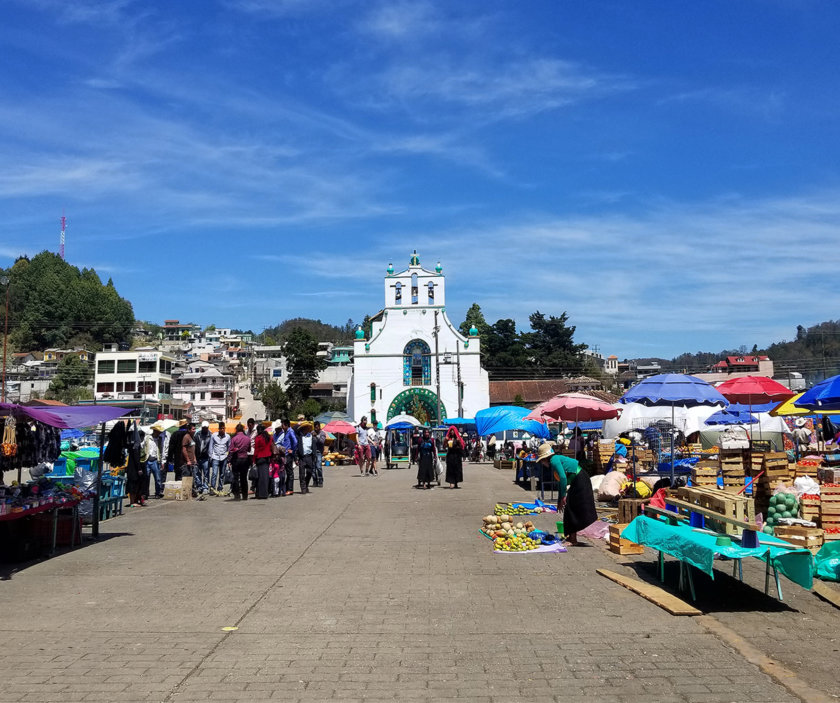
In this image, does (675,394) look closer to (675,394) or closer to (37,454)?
(675,394)

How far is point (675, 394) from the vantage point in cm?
1465

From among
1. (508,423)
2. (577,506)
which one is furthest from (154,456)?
(577,506)

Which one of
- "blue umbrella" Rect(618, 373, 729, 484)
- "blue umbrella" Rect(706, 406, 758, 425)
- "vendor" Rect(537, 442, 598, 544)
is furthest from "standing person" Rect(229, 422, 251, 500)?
"blue umbrella" Rect(706, 406, 758, 425)

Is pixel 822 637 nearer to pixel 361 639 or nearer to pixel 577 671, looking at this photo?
pixel 577 671

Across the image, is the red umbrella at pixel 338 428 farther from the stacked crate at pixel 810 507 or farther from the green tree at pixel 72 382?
the green tree at pixel 72 382

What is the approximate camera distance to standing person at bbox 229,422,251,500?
59.4 ft

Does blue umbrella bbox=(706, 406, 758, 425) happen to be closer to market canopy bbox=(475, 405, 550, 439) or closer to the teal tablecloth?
market canopy bbox=(475, 405, 550, 439)

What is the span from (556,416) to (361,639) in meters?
12.9

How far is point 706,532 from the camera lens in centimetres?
803

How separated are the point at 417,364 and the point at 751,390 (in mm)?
47605

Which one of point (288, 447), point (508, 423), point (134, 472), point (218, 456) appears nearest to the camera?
point (134, 472)

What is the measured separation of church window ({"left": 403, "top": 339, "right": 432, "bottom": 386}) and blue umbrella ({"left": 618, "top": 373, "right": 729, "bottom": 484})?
48.4m

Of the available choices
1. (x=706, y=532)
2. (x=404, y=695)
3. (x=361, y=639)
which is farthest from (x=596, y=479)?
(x=404, y=695)

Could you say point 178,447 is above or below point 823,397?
below
